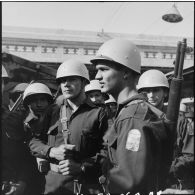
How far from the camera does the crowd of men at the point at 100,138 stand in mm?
2051

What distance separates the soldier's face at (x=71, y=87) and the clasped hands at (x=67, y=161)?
1.99ft

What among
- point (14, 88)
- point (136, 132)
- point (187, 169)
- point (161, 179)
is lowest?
point (187, 169)

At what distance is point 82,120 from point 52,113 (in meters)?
0.43

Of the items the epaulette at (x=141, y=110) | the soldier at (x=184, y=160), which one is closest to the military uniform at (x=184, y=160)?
the soldier at (x=184, y=160)

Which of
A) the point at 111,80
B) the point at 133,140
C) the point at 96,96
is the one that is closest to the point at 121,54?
the point at 111,80

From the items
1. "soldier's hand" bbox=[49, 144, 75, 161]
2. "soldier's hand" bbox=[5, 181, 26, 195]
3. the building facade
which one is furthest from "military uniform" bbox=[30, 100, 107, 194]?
the building facade

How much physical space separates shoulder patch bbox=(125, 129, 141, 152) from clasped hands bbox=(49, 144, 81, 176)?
3.52ft

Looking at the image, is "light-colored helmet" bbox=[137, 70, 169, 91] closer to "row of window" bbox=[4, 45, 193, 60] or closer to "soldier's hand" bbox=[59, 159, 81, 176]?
"soldier's hand" bbox=[59, 159, 81, 176]

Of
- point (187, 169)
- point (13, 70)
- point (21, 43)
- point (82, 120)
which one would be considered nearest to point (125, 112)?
point (82, 120)

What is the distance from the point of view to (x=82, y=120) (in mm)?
3279

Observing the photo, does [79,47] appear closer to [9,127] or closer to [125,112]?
[9,127]

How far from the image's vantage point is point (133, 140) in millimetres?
1984

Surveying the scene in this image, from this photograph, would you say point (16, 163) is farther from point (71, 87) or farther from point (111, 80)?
Answer: point (111, 80)

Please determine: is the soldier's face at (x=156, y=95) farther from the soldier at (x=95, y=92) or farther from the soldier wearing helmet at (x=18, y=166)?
the soldier wearing helmet at (x=18, y=166)
